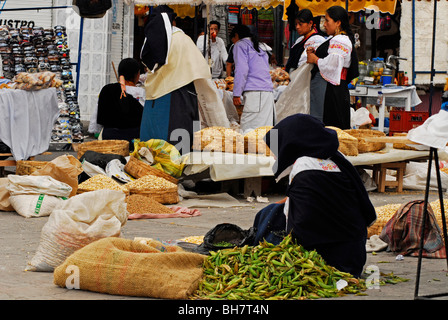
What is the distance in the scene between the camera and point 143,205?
26.1ft

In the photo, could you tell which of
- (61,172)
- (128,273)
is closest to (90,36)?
(61,172)

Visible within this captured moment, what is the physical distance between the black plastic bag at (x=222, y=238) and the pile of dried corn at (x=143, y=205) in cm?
249

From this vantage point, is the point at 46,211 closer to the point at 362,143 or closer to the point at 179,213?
the point at 179,213

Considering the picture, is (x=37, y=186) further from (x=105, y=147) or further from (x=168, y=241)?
(x=168, y=241)

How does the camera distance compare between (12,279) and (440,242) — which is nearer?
(12,279)

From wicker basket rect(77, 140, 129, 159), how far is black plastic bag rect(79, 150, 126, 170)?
0.26 metres

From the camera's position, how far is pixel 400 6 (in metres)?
16.9

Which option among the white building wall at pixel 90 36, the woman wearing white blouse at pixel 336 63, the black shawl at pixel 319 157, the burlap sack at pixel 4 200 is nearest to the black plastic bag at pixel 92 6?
the woman wearing white blouse at pixel 336 63

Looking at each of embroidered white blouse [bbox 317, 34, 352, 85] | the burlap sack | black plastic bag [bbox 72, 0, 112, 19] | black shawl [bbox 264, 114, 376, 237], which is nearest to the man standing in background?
black plastic bag [bbox 72, 0, 112, 19]

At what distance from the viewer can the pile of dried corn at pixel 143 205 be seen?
25.8 ft

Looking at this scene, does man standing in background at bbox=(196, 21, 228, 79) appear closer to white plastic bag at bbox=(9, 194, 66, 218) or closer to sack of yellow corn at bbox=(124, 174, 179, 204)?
sack of yellow corn at bbox=(124, 174, 179, 204)

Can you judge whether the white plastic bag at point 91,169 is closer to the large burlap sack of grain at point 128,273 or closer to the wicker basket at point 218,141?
the wicker basket at point 218,141

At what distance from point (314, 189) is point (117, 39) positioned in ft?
40.2
